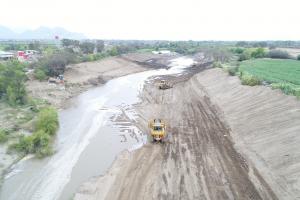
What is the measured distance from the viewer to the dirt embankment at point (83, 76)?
5306cm

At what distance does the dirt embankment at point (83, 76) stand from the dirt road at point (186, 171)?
2105 centimetres

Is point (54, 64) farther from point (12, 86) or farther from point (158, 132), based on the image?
point (158, 132)

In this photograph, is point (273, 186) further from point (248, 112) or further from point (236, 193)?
point (248, 112)

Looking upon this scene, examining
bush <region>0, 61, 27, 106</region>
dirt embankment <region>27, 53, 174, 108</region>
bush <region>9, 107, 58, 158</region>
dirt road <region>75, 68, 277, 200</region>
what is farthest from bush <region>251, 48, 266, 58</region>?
bush <region>9, 107, 58, 158</region>

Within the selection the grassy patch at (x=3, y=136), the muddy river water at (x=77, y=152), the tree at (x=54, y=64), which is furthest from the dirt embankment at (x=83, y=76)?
the grassy patch at (x=3, y=136)

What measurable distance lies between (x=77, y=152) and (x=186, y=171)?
417 inches

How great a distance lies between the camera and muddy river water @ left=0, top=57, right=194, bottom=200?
936 inches

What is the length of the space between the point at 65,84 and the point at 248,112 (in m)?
35.6

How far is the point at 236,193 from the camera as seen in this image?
21.3 metres

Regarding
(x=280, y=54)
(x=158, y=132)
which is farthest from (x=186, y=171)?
(x=280, y=54)

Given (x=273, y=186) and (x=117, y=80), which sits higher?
(x=273, y=186)

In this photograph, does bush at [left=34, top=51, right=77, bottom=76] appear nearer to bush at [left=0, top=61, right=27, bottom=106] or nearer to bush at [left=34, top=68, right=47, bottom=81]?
bush at [left=34, top=68, right=47, bottom=81]

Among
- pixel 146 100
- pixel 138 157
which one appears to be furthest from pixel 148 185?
pixel 146 100

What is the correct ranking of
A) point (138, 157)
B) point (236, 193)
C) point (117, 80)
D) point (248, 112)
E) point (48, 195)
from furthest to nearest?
point (117, 80), point (248, 112), point (138, 157), point (48, 195), point (236, 193)
